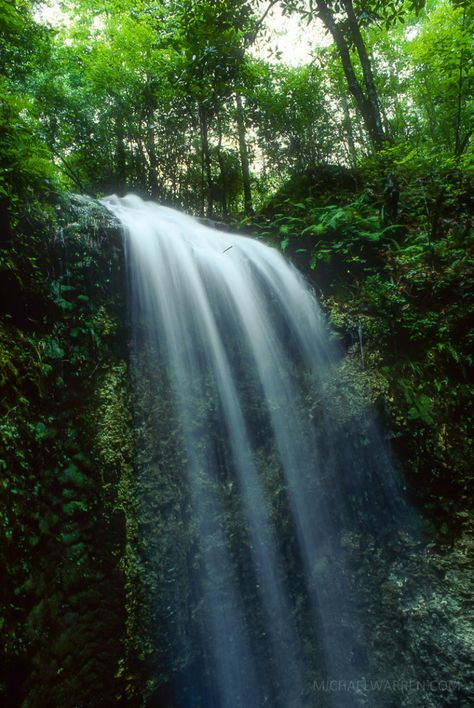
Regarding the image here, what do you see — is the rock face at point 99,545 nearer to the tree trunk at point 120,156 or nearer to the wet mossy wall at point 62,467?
the wet mossy wall at point 62,467

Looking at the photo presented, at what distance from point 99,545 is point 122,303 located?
6.78 feet

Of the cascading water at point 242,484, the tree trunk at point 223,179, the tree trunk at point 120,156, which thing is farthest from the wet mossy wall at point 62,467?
the tree trunk at point 120,156

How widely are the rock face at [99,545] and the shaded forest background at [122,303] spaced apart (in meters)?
0.01

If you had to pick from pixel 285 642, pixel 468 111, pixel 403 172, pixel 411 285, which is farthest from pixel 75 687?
pixel 468 111

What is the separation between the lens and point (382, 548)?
11.1 feet

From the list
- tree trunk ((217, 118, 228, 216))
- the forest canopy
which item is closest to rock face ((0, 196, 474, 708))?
the forest canopy

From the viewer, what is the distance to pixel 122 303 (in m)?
3.50

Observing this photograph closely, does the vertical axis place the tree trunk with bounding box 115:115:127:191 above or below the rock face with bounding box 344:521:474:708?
above

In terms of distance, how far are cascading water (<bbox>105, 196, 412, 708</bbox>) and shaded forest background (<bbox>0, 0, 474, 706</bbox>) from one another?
0.29 metres

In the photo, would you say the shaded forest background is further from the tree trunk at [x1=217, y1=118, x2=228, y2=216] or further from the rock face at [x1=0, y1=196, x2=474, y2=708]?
the tree trunk at [x1=217, y1=118, x2=228, y2=216]

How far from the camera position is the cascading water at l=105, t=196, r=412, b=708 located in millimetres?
2896

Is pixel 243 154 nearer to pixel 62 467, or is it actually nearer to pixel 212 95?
pixel 212 95

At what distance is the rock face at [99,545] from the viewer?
85.4 inches

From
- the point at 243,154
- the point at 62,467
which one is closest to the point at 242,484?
the point at 62,467
